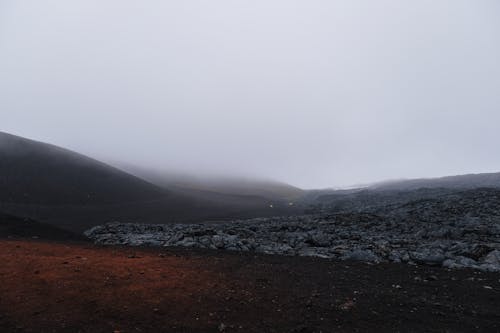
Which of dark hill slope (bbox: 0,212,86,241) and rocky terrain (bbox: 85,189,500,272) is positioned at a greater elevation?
rocky terrain (bbox: 85,189,500,272)

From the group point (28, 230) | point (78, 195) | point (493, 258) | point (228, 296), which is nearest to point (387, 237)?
point (493, 258)

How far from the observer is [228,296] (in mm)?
12094

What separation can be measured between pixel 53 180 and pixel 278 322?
6014cm

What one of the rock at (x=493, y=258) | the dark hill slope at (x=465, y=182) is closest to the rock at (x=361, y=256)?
the rock at (x=493, y=258)

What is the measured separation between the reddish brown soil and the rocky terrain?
240 centimetres

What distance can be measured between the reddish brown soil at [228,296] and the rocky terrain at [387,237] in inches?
94.4

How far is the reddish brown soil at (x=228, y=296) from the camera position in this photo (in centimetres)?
1018

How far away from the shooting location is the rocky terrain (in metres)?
19.2

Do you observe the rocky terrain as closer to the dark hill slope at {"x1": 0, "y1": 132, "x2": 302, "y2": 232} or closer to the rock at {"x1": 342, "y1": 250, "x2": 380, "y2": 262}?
the rock at {"x1": 342, "y1": 250, "x2": 380, "y2": 262}

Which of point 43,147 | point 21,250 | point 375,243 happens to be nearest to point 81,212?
point 43,147

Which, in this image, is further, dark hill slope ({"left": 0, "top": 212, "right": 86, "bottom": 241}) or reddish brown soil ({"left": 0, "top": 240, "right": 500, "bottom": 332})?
dark hill slope ({"left": 0, "top": 212, "right": 86, "bottom": 241})

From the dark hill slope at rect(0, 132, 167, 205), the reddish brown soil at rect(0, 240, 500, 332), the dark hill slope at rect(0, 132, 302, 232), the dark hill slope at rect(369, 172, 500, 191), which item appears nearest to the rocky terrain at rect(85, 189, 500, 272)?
the reddish brown soil at rect(0, 240, 500, 332)

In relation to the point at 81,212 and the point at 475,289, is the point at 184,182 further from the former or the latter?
the point at 475,289

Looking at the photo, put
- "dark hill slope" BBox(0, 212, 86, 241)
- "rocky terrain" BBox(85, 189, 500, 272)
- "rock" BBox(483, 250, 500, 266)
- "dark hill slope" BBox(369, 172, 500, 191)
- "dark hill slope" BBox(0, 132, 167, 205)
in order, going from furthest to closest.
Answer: "dark hill slope" BBox(369, 172, 500, 191)
"dark hill slope" BBox(0, 132, 167, 205)
"dark hill slope" BBox(0, 212, 86, 241)
"rocky terrain" BBox(85, 189, 500, 272)
"rock" BBox(483, 250, 500, 266)
